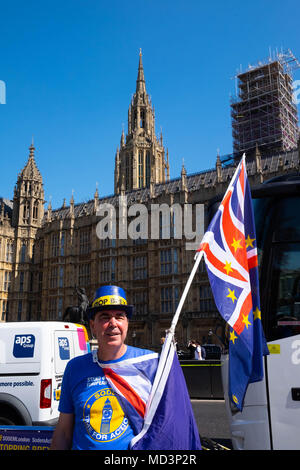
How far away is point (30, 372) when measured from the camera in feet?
22.3

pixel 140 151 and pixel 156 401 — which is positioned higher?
pixel 140 151

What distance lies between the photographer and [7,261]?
5022 centimetres

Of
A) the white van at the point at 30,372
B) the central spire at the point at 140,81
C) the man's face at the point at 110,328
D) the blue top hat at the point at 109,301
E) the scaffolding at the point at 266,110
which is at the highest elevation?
the central spire at the point at 140,81

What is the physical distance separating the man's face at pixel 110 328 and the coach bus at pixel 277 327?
2.43 meters

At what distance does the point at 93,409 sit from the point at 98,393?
11cm

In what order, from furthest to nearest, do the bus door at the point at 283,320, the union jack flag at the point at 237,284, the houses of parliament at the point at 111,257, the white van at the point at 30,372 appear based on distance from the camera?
the houses of parliament at the point at 111,257 → the white van at the point at 30,372 → the bus door at the point at 283,320 → the union jack flag at the point at 237,284

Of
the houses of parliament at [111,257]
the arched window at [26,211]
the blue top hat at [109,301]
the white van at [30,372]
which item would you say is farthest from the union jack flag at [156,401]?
the arched window at [26,211]

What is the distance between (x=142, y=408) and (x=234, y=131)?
4961 centimetres

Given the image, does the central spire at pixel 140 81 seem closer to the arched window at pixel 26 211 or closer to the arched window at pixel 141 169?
the arched window at pixel 141 169

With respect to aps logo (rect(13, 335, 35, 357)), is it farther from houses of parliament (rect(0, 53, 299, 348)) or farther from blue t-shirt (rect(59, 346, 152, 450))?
houses of parliament (rect(0, 53, 299, 348))

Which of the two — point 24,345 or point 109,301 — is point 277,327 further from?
point 24,345

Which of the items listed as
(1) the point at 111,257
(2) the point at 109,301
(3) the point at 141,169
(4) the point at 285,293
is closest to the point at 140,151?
(3) the point at 141,169

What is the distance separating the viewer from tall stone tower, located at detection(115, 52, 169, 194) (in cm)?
6731

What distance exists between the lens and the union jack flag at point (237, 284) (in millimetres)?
3459
